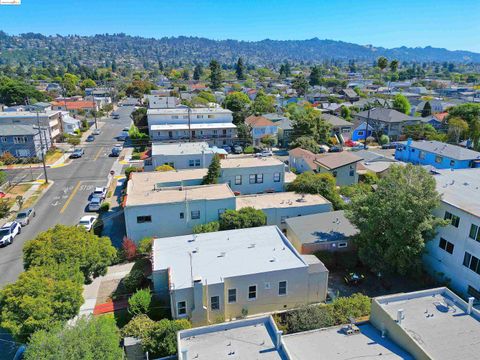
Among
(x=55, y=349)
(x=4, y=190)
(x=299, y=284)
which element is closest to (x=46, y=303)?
(x=55, y=349)

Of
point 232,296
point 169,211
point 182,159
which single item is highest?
point 182,159

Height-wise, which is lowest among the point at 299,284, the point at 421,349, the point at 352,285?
the point at 352,285

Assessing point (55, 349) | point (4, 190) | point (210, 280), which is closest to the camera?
point (55, 349)

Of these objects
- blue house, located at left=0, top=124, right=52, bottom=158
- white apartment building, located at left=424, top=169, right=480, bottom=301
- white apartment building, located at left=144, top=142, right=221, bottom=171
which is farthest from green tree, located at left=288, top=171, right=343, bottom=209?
blue house, located at left=0, top=124, right=52, bottom=158

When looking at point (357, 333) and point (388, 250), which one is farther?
point (388, 250)

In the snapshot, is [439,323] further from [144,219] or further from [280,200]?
[144,219]

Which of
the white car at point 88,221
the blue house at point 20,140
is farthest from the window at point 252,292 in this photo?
the blue house at point 20,140

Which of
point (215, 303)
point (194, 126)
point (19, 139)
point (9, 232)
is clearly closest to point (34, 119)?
point (19, 139)

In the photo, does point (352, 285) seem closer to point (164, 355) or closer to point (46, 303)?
point (164, 355)
